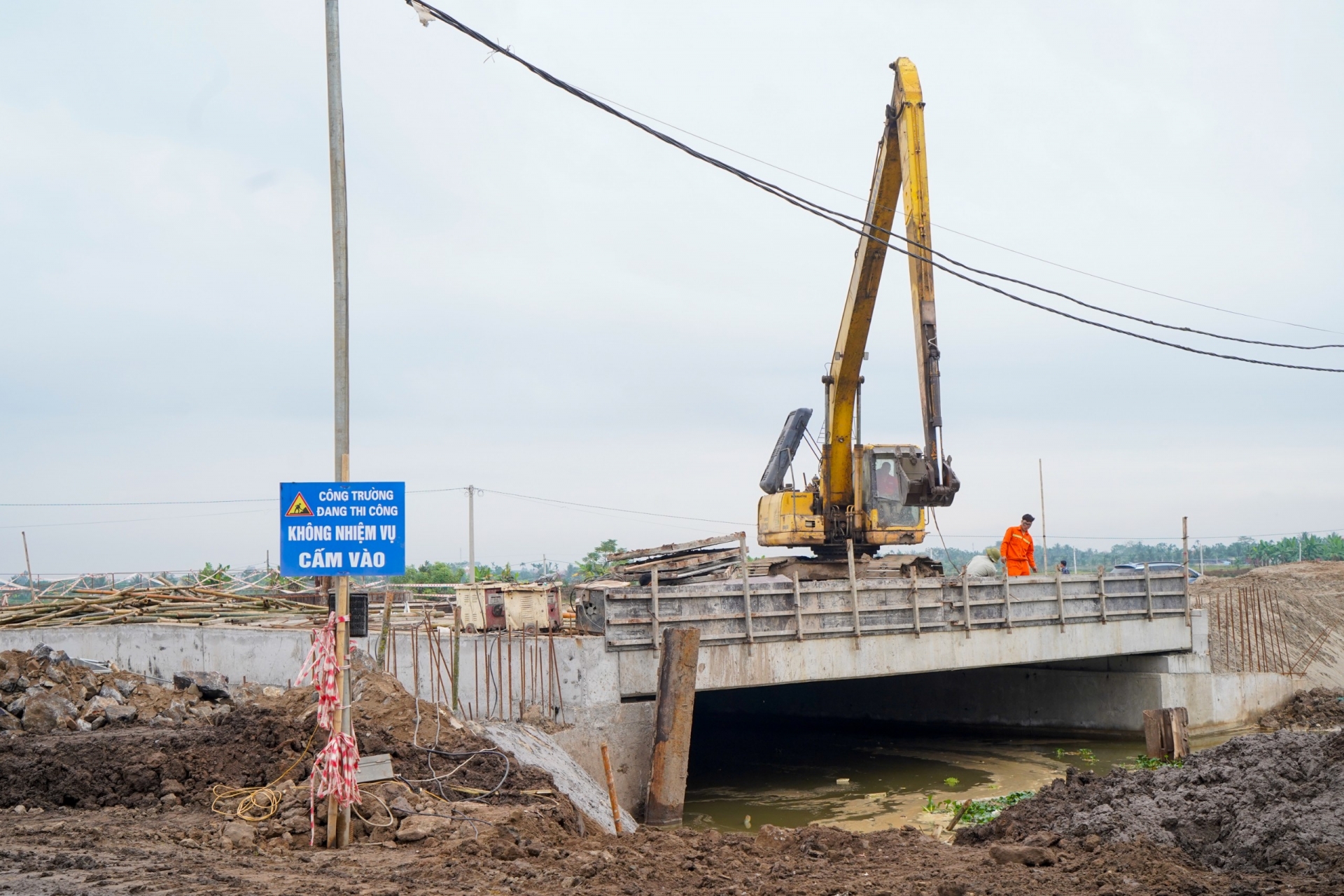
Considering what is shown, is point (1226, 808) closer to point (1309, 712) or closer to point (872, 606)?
point (872, 606)

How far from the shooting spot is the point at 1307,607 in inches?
1399

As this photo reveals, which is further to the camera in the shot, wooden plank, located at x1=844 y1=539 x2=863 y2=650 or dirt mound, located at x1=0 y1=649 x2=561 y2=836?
wooden plank, located at x1=844 y1=539 x2=863 y2=650

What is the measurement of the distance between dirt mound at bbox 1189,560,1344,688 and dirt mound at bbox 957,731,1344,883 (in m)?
17.2

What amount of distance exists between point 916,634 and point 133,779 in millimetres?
12563

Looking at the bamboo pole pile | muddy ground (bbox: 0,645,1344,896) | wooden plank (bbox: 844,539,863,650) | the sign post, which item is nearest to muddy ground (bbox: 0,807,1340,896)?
muddy ground (bbox: 0,645,1344,896)

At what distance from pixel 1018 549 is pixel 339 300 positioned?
15893 millimetres

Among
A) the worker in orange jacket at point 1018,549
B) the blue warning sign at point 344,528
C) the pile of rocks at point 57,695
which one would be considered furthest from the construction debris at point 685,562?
the blue warning sign at point 344,528

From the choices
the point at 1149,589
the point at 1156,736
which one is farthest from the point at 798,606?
the point at 1149,589

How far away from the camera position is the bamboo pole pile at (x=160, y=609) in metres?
20.1

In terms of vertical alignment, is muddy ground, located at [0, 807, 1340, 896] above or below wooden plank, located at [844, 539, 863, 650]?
below

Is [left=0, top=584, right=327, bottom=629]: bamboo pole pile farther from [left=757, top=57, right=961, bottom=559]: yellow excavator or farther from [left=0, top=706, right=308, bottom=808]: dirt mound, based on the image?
[left=757, top=57, right=961, bottom=559]: yellow excavator

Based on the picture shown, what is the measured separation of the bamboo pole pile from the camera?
65.9 ft

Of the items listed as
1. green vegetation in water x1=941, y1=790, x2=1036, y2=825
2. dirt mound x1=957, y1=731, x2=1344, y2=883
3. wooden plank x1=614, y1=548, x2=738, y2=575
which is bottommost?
green vegetation in water x1=941, y1=790, x2=1036, y2=825

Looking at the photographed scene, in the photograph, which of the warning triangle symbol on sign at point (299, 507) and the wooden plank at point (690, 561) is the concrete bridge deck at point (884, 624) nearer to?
the wooden plank at point (690, 561)
